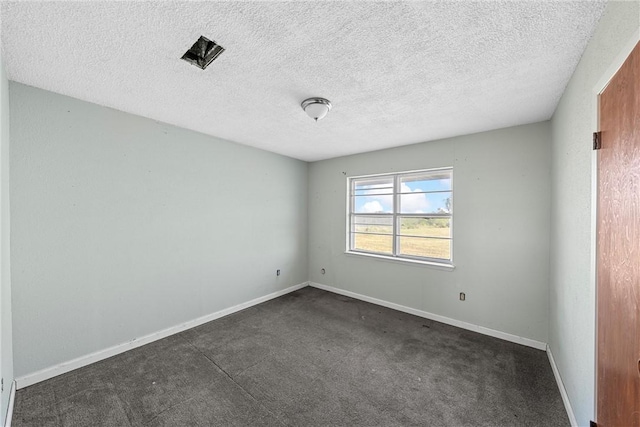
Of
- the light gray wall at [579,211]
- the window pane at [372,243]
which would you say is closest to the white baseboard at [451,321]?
the light gray wall at [579,211]

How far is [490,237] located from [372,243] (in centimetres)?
169

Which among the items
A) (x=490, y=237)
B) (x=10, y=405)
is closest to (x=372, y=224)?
(x=490, y=237)

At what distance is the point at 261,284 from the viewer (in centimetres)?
396

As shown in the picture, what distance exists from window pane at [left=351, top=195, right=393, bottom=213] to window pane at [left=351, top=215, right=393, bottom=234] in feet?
0.38

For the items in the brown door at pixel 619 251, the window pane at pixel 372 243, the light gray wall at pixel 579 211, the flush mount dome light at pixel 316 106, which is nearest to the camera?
the brown door at pixel 619 251

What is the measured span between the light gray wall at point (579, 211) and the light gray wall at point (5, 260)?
3416mm

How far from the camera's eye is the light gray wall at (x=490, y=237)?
105 inches

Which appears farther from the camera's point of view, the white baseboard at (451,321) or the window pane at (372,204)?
the window pane at (372,204)

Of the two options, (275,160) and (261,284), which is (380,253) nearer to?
(261,284)

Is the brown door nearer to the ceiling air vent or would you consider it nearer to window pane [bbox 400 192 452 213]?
the ceiling air vent

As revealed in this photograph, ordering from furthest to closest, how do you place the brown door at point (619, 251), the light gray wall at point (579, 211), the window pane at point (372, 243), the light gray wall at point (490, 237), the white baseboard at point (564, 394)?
the window pane at point (372, 243)
the light gray wall at point (490, 237)
the white baseboard at point (564, 394)
the light gray wall at point (579, 211)
the brown door at point (619, 251)

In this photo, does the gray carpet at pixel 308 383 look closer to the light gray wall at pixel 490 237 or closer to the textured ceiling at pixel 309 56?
the light gray wall at pixel 490 237

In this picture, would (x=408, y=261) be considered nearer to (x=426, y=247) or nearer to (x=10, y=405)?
(x=426, y=247)

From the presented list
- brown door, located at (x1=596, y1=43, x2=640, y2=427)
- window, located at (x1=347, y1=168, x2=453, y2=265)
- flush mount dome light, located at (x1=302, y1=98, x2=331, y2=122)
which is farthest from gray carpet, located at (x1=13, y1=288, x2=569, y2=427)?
flush mount dome light, located at (x1=302, y1=98, x2=331, y2=122)
